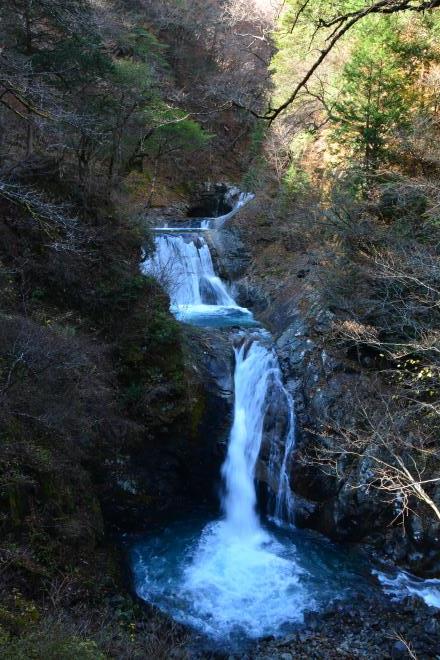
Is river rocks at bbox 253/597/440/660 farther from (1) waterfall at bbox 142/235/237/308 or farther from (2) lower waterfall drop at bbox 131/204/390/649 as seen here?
(1) waterfall at bbox 142/235/237/308

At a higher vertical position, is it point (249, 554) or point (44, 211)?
point (44, 211)

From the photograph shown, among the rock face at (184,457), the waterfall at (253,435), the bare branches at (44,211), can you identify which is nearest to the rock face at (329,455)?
the waterfall at (253,435)

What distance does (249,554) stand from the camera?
8.48 meters

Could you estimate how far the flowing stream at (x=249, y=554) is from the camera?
7.20 metres

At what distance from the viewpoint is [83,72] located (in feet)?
38.5

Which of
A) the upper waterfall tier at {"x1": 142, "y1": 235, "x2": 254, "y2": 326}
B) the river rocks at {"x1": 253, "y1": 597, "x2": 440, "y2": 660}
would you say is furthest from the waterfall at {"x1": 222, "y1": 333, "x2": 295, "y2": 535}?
the upper waterfall tier at {"x1": 142, "y1": 235, "x2": 254, "y2": 326}

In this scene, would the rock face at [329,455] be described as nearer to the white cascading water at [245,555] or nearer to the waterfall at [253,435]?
the waterfall at [253,435]

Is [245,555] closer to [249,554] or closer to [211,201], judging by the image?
[249,554]

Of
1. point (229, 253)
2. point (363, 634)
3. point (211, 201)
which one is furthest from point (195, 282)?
point (363, 634)

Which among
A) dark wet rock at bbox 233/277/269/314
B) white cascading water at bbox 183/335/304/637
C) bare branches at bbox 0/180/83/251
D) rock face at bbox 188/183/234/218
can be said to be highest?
rock face at bbox 188/183/234/218

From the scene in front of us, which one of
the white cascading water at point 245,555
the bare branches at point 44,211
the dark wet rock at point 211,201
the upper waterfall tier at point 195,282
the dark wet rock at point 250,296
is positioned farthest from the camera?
the dark wet rock at point 211,201

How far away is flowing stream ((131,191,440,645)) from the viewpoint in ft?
23.6

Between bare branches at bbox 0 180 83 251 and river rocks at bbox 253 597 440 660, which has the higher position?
bare branches at bbox 0 180 83 251

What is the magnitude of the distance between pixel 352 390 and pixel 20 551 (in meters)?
6.96
